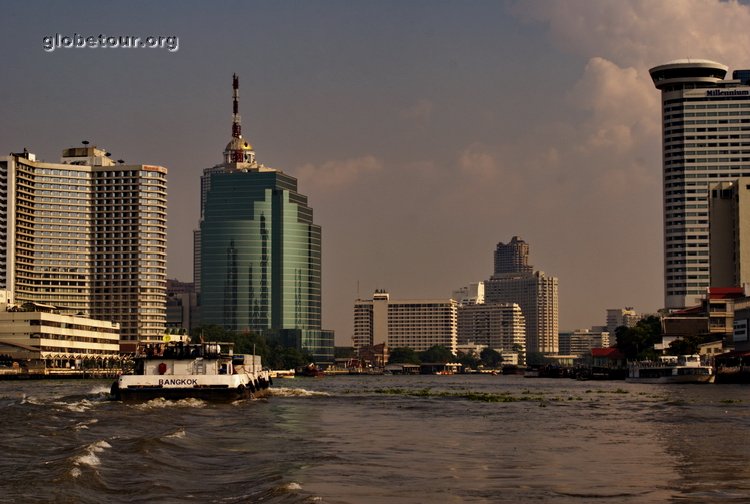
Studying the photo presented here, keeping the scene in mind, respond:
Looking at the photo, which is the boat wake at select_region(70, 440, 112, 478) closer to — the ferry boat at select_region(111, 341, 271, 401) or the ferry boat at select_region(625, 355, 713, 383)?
the ferry boat at select_region(111, 341, 271, 401)

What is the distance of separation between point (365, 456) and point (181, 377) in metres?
43.3

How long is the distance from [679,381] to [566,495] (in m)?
150

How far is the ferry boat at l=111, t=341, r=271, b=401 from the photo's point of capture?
310 ft

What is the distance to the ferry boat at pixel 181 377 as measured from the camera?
9462 cm

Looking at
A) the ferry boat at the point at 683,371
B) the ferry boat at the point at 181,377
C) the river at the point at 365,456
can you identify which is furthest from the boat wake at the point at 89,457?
the ferry boat at the point at 683,371

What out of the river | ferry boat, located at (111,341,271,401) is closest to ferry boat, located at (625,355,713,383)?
the river

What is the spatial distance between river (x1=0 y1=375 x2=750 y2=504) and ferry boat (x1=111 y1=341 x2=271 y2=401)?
2693 millimetres

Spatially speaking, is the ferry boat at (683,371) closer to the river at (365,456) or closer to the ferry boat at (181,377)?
the river at (365,456)

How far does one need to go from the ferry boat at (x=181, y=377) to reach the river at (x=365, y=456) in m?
2.69

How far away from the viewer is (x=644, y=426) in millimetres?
75312

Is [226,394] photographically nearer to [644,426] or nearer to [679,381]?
[644,426]

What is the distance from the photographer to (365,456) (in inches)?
2138

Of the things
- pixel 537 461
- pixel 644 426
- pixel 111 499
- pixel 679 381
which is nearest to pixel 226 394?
pixel 644 426

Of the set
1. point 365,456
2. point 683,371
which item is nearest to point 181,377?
point 365,456
